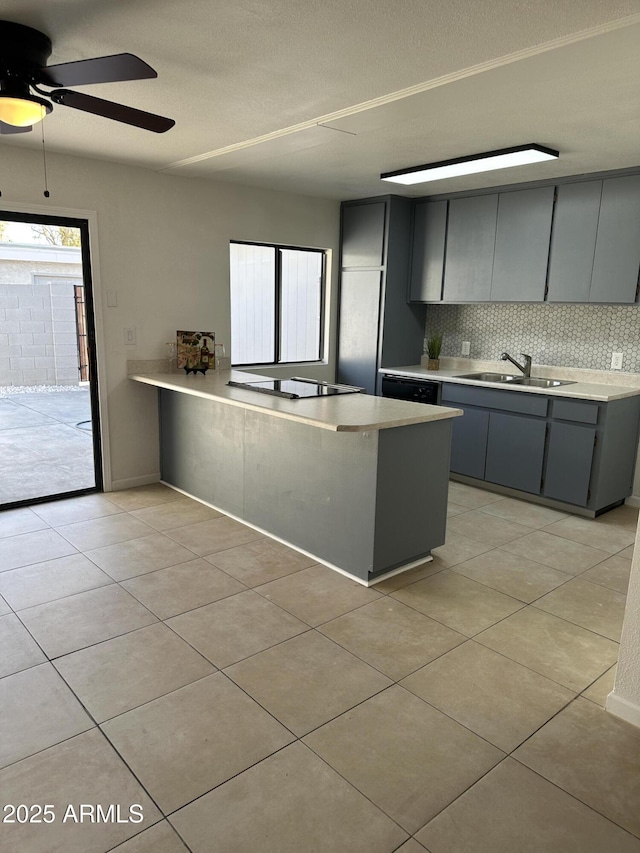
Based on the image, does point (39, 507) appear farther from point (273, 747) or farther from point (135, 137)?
point (273, 747)

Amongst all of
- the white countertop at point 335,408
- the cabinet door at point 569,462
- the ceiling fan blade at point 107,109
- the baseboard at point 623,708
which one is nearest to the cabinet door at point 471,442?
the cabinet door at point 569,462

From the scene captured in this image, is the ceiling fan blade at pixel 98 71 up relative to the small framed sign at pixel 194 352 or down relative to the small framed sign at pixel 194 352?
up

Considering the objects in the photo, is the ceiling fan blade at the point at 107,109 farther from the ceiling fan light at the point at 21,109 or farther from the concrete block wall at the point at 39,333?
the concrete block wall at the point at 39,333

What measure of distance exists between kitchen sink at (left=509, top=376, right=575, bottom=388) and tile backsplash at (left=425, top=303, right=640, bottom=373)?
15 centimetres

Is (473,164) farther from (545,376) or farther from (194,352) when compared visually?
(194,352)

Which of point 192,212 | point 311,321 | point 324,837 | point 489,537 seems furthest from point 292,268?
point 324,837

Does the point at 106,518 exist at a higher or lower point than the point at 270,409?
lower

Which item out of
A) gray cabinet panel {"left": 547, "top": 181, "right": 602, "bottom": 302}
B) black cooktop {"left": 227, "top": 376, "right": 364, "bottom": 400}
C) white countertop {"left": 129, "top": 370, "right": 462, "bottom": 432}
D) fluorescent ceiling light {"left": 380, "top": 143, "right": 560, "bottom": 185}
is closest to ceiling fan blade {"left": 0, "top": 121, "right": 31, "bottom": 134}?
white countertop {"left": 129, "top": 370, "right": 462, "bottom": 432}

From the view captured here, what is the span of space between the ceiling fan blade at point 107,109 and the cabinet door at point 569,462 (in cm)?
314

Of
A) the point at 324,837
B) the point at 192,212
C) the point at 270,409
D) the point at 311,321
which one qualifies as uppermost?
the point at 192,212

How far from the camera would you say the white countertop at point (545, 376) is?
13.1ft

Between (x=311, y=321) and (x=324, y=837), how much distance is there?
4423mm

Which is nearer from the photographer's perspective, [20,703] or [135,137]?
[20,703]

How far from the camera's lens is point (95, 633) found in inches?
99.7
